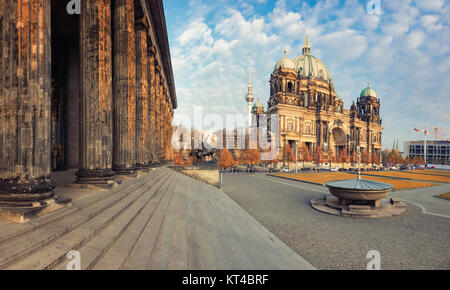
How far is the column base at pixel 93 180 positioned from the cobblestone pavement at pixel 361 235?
692 centimetres

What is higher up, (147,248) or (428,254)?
(147,248)

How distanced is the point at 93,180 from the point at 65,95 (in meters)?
11.4

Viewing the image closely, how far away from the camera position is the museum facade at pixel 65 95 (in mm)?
4723

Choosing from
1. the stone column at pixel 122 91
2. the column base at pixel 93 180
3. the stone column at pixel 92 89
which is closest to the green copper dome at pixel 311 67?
the stone column at pixel 122 91

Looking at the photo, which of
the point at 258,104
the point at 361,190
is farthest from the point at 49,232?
the point at 258,104

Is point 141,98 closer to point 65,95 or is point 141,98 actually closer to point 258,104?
point 65,95

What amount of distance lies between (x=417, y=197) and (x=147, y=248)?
2105 cm

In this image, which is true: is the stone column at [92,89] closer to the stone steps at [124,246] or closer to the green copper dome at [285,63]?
the stone steps at [124,246]

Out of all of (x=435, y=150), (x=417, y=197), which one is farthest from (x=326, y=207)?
(x=435, y=150)

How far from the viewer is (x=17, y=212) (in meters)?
4.23

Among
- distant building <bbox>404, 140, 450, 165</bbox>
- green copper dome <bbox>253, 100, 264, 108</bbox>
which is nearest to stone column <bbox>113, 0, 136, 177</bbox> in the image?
green copper dome <bbox>253, 100, 264, 108</bbox>

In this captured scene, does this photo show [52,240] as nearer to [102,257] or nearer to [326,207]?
[102,257]

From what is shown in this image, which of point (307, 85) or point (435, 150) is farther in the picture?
point (435, 150)

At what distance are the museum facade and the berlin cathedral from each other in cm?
5302
